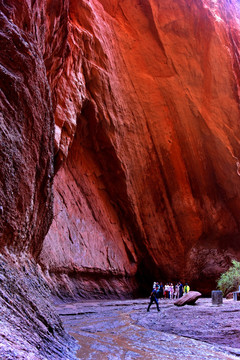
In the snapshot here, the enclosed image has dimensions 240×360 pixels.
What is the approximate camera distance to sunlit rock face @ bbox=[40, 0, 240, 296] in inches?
848

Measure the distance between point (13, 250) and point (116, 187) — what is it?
17.1 m

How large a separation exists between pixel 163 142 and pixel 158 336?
18.4m

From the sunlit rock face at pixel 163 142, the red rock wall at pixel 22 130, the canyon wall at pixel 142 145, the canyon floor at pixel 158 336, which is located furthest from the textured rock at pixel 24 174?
the sunlit rock face at pixel 163 142

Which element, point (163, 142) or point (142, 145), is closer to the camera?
point (142, 145)

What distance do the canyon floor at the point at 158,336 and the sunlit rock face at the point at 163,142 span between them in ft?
35.8

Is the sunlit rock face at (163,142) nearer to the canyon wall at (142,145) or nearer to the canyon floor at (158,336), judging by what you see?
the canyon wall at (142,145)

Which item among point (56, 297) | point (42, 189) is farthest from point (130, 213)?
point (42, 189)

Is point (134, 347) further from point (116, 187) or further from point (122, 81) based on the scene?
point (122, 81)

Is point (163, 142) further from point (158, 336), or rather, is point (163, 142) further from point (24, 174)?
point (24, 174)

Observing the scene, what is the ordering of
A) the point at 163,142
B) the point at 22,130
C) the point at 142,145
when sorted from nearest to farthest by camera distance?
the point at 22,130, the point at 142,145, the point at 163,142

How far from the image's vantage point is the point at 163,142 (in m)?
24.5

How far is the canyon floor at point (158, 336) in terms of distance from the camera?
18.9 ft

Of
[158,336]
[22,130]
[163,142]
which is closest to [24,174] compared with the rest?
[22,130]

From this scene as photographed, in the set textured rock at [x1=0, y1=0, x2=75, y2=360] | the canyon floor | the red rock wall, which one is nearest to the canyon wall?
the canyon floor
